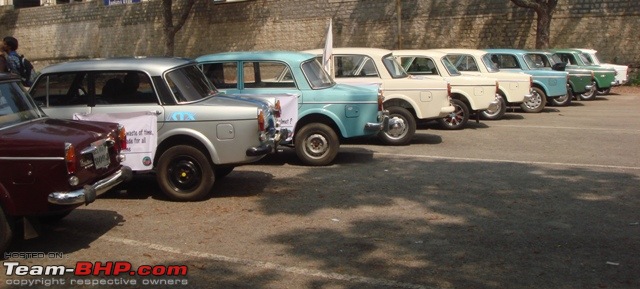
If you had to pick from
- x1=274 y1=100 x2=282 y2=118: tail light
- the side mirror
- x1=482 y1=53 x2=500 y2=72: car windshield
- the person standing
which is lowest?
x1=274 y1=100 x2=282 y2=118: tail light

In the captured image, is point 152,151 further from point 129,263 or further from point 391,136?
point 391,136

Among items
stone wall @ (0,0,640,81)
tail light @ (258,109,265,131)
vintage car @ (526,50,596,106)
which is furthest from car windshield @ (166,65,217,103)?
stone wall @ (0,0,640,81)

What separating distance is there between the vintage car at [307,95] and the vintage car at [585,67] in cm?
1235

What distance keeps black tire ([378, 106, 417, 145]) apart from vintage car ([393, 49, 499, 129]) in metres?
2.52

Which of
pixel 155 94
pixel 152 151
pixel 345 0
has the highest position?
pixel 345 0

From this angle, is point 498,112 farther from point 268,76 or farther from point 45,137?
point 45,137

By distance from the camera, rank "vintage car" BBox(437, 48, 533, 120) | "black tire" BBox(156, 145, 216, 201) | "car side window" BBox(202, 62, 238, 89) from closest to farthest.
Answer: "black tire" BBox(156, 145, 216, 201)
"car side window" BBox(202, 62, 238, 89)
"vintage car" BBox(437, 48, 533, 120)

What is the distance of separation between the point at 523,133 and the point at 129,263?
33.9ft

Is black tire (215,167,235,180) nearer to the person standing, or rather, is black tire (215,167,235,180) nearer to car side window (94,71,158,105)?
car side window (94,71,158,105)

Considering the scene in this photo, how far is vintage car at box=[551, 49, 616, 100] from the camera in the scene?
21766 mm

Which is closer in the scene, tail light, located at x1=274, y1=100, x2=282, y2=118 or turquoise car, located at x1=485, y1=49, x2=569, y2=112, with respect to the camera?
tail light, located at x1=274, y1=100, x2=282, y2=118

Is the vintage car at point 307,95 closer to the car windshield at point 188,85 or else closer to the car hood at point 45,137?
the car windshield at point 188,85

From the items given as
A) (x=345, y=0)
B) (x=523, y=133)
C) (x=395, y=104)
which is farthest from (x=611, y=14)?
(x=395, y=104)

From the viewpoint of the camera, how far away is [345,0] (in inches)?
1400
